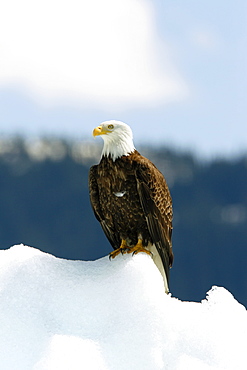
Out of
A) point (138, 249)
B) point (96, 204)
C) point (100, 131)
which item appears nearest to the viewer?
point (100, 131)

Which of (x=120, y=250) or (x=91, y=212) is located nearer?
(x=120, y=250)

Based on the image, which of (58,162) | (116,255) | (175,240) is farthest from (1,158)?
(116,255)

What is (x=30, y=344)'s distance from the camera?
14.4 ft

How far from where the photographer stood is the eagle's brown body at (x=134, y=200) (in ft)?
20.7

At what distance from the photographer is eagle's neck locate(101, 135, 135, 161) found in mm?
6289

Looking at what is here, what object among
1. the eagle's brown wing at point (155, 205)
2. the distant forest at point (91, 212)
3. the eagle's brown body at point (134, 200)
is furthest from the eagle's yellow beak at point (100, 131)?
the distant forest at point (91, 212)

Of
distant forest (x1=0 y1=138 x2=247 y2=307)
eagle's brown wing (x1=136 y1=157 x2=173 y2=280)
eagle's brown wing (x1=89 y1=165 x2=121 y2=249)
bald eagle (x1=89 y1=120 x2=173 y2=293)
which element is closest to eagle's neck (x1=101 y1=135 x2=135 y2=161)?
bald eagle (x1=89 y1=120 x2=173 y2=293)

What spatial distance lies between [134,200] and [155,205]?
0.21 metres

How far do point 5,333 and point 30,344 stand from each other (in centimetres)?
20

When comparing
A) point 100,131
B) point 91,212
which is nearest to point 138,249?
point 100,131

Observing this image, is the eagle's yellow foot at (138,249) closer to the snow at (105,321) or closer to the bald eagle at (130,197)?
the bald eagle at (130,197)

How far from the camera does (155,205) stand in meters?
6.41

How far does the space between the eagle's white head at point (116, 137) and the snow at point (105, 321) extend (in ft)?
4.07

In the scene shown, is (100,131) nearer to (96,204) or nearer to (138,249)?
(96,204)
